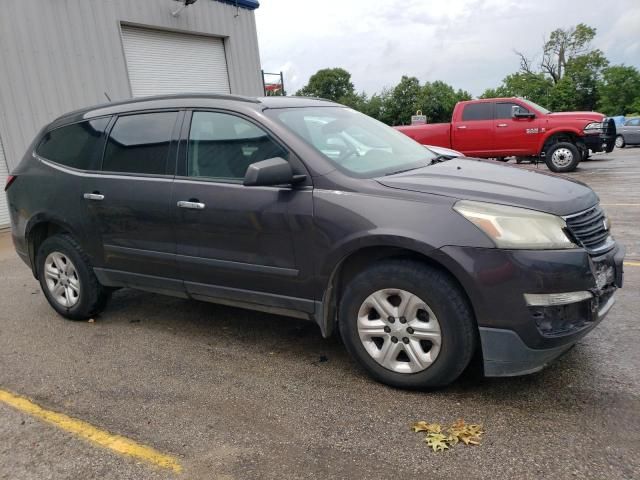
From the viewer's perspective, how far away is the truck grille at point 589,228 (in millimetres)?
2738

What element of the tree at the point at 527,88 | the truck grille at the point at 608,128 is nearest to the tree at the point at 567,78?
the tree at the point at 527,88

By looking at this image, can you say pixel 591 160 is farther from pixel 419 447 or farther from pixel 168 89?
pixel 419 447

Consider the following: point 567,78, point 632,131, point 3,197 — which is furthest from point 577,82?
point 3,197

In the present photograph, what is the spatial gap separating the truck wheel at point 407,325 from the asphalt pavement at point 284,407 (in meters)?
0.16

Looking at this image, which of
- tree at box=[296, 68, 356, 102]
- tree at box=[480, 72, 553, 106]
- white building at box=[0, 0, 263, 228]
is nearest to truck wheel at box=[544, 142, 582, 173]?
white building at box=[0, 0, 263, 228]

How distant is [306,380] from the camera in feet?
10.6

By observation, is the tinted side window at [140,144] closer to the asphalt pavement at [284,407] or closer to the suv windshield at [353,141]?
the suv windshield at [353,141]

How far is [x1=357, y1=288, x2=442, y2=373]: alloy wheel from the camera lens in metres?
2.83

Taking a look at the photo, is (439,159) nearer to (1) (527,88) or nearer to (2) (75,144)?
(2) (75,144)

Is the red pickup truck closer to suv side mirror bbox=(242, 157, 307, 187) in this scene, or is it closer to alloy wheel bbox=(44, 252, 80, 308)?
alloy wheel bbox=(44, 252, 80, 308)

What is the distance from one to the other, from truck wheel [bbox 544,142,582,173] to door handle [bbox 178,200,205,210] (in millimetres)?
11756

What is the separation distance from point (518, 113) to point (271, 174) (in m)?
11.8

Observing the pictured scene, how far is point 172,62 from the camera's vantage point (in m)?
12.9

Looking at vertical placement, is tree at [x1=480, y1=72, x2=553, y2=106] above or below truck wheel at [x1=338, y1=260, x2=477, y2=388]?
above
